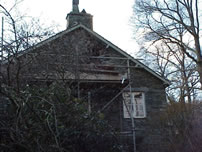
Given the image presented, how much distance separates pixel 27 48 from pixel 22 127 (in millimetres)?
2561

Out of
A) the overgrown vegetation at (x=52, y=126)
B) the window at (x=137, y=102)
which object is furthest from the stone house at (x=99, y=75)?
the overgrown vegetation at (x=52, y=126)

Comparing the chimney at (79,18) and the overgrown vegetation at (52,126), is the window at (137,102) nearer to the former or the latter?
the chimney at (79,18)

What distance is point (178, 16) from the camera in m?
21.7

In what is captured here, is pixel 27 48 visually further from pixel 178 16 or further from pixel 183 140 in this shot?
pixel 178 16

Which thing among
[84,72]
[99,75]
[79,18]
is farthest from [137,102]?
[79,18]

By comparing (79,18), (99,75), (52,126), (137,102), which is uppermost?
(79,18)

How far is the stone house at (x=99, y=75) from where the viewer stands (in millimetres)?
10303

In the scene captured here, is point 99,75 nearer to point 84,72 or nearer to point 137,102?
point 84,72

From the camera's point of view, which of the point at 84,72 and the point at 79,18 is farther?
the point at 79,18

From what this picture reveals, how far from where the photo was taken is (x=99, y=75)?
12969mm

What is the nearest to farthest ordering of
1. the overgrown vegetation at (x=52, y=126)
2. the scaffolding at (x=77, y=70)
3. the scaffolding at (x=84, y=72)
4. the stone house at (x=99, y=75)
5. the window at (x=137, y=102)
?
the overgrown vegetation at (x=52, y=126)
the scaffolding at (x=77, y=70)
the stone house at (x=99, y=75)
the scaffolding at (x=84, y=72)
the window at (x=137, y=102)

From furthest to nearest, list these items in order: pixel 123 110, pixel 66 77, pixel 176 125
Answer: pixel 123 110
pixel 176 125
pixel 66 77

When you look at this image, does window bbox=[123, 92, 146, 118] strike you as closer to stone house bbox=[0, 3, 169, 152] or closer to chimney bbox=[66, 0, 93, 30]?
stone house bbox=[0, 3, 169, 152]

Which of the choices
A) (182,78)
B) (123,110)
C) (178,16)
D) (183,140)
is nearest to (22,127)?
(183,140)
